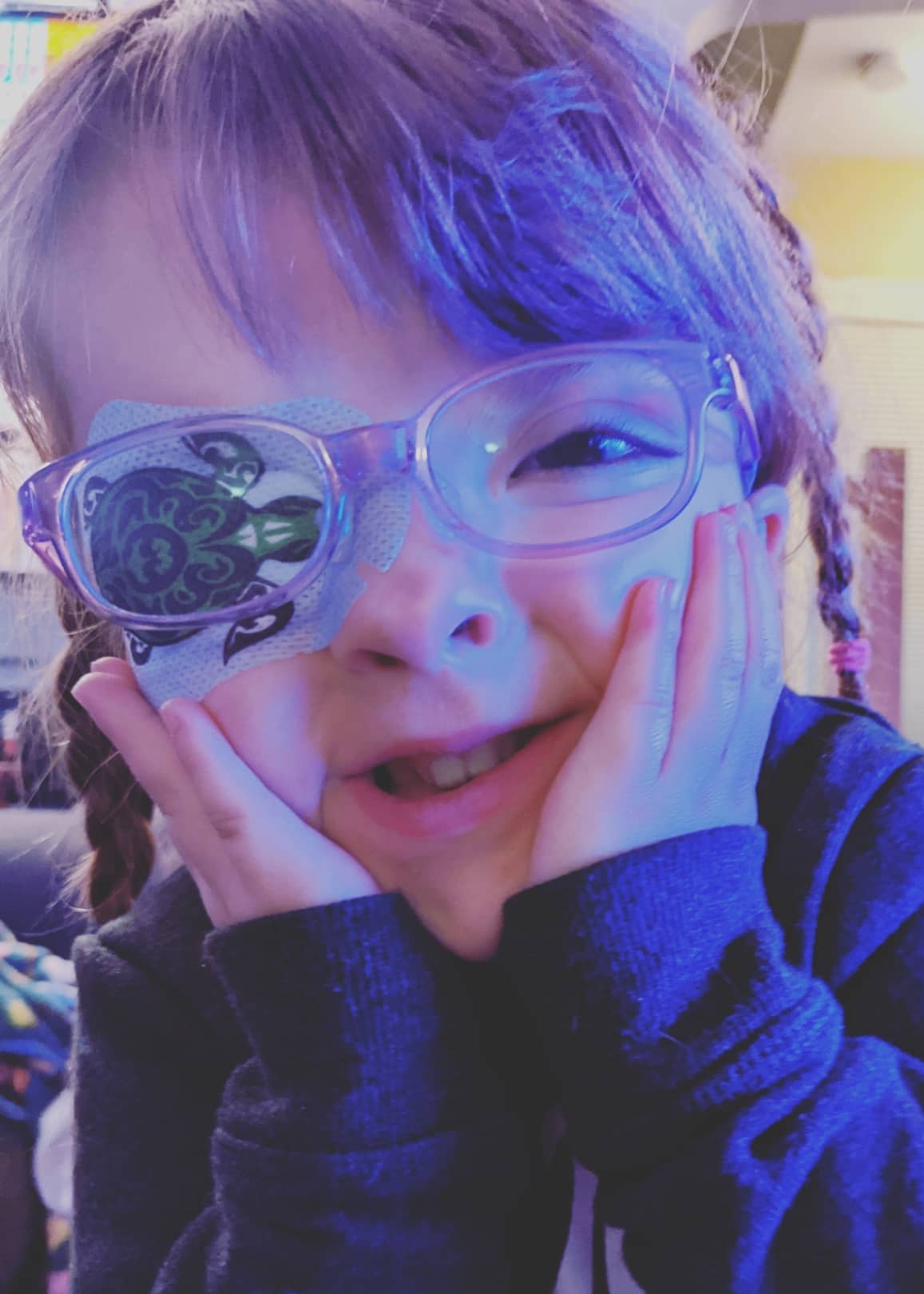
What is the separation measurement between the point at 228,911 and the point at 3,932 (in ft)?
2.28

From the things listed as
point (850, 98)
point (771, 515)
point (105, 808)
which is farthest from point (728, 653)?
point (850, 98)

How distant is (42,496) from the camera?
1.73 ft

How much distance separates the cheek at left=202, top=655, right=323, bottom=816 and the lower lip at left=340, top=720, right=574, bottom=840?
34 millimetres

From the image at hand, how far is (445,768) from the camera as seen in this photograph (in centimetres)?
50

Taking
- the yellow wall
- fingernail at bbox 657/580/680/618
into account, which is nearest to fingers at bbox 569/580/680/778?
fingernail at bbox 657/580/680/618

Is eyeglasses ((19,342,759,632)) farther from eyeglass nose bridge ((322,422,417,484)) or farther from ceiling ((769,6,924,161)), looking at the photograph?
ceiling ((769,6,924,161))

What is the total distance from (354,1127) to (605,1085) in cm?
12

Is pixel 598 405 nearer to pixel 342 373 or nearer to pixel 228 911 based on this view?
pixel 342 373

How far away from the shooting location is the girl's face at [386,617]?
455 millimetres

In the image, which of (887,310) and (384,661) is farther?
(887,310)

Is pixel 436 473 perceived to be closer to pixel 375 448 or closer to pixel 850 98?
pixel 375 448

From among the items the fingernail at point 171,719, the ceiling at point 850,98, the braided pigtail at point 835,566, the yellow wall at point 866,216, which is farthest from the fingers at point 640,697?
the yellow wall at point 866,216

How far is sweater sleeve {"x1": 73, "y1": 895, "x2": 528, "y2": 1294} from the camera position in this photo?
0.45 m

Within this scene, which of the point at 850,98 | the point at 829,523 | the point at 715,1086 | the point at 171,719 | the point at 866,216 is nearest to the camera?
the point at 715,1086
